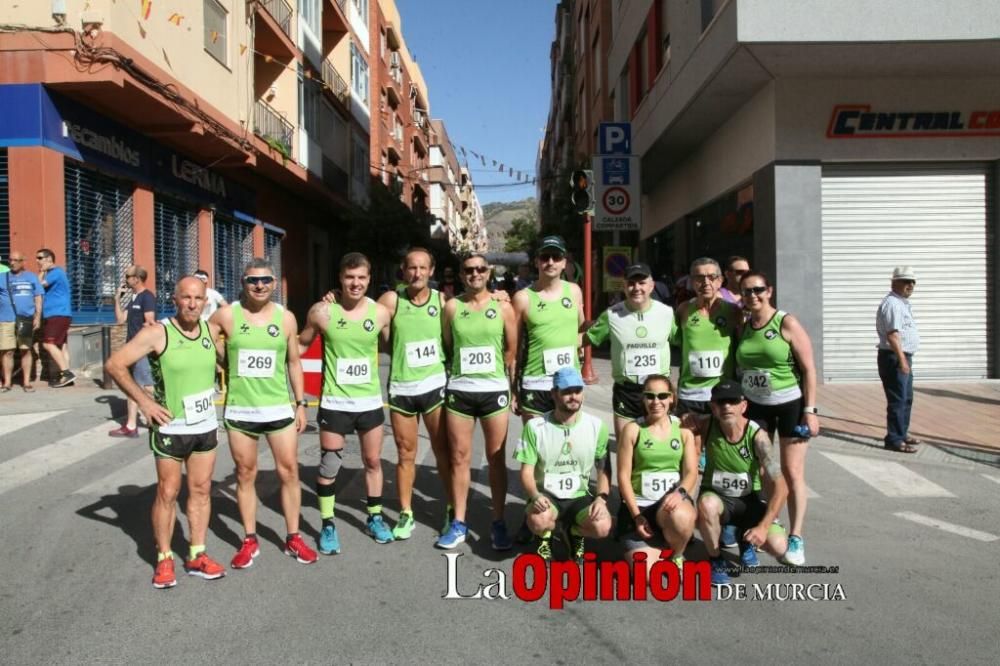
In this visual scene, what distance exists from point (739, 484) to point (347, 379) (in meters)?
2.45

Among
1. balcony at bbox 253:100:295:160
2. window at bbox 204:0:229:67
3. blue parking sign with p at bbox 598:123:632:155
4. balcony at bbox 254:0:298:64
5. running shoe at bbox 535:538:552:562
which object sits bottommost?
running shoe at bbox 535:538:552:562

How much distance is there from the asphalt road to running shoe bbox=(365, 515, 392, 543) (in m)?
0.10

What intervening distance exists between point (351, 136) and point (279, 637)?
28918mm

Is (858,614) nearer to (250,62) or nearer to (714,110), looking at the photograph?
(714,110)

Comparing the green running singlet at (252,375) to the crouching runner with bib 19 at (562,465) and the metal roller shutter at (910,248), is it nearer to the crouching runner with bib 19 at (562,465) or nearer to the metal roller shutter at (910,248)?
the crouching runner with bib 19 at (562,465)

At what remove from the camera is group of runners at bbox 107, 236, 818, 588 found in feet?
14.6

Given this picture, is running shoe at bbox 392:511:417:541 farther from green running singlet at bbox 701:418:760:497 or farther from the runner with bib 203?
green running singlet at bbox 701:418:760:497

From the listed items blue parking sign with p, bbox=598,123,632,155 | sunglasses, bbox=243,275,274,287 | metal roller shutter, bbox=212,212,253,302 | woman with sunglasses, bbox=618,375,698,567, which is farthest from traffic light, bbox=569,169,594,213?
metal roller shutter, bbox=212,212,253,302

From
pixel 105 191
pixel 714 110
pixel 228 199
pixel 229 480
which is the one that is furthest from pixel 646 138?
pixel 229 480

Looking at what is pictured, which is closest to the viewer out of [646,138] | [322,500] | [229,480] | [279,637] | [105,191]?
[279,637]

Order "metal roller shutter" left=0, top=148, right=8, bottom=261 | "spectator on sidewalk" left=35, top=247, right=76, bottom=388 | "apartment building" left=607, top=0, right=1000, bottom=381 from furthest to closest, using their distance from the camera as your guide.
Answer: "apartment building" left=607, top=0, right=1000, bottom=381 < "metal roller shutter" left=0, top=148, right=8, bottom=261 < "spectator on sidewalk" left=35, top=247, right=76, bottom=388

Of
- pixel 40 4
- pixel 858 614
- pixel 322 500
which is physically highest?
pixel 40 4

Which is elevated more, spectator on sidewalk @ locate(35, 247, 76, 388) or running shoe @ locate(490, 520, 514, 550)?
spectator on sidewalk @ locate(35, 247, 76, 388)

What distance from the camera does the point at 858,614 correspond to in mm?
3941
